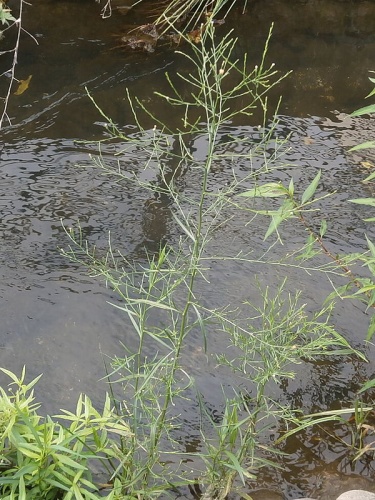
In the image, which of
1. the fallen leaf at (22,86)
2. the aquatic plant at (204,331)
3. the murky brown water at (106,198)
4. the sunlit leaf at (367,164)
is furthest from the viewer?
the fallen leaf at (22,86)

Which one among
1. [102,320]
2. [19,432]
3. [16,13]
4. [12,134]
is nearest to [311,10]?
[16,13]

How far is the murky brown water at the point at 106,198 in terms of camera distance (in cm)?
308

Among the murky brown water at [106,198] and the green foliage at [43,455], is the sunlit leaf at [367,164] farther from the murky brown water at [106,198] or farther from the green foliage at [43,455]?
the green foliage at [43,455]

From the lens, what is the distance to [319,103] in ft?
17.9

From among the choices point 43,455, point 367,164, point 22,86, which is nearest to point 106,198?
point 22,86

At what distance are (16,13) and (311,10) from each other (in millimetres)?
3156

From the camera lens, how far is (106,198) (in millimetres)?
4113

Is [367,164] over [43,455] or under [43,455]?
under

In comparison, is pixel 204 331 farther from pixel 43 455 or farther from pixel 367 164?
pixel 367 164

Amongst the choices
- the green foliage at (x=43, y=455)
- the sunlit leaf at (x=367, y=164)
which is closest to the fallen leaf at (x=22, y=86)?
the sunlit leaf at (x=367, y=164)

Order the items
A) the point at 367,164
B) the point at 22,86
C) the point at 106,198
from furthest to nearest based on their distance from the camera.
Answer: the point at 22,86 → the point at 367,164 → the point at 106,198

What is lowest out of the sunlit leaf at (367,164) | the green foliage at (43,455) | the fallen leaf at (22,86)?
the sunlit leaf at (367,164)

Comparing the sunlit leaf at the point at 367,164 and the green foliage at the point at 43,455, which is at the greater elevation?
the green foliage at the point at 43,455

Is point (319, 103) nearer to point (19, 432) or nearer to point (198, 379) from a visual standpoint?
point (198, 379)
